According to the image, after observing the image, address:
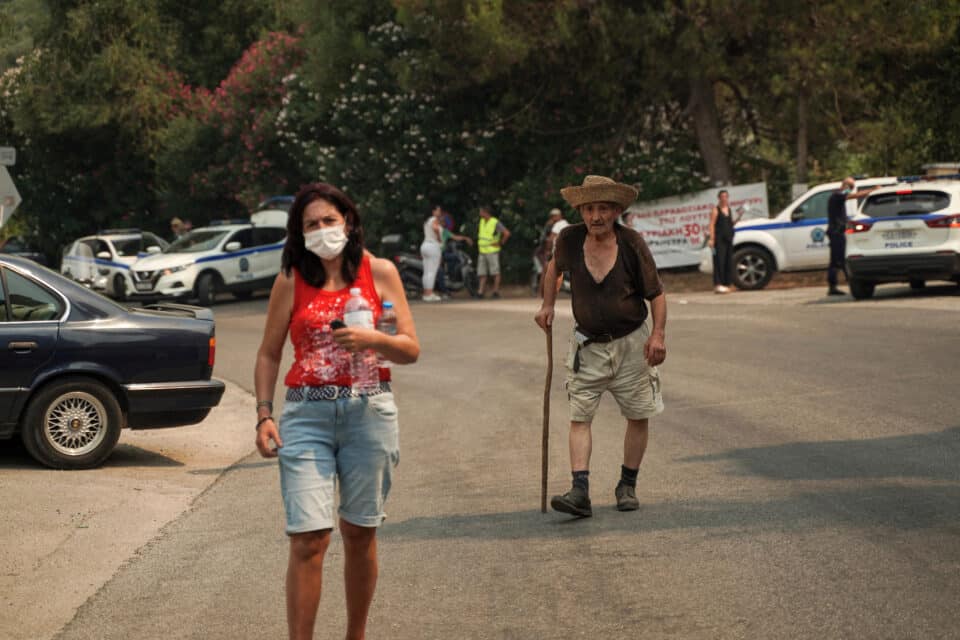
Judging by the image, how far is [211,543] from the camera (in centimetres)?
790

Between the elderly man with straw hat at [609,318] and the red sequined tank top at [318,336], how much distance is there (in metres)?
3.02

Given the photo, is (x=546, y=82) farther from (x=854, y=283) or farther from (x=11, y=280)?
(x=11, y=280)

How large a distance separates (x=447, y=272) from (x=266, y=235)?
4.66 meters

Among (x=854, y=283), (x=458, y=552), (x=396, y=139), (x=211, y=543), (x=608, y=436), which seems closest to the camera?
(x=458, y=552)

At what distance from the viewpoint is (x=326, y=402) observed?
16.7 feet

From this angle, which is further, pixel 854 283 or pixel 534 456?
pixel 854 283

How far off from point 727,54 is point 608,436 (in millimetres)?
21252

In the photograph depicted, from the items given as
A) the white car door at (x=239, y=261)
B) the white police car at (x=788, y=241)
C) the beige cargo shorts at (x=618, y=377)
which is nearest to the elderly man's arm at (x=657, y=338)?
the beige cargo shorts at (x=618, y=377)

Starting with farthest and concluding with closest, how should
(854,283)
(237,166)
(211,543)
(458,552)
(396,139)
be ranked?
(237,166), (396,139), (854,283), (211,543), (458,552)

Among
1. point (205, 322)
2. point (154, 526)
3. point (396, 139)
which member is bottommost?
point (154, 526)

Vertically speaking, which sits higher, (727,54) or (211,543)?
(727,54)

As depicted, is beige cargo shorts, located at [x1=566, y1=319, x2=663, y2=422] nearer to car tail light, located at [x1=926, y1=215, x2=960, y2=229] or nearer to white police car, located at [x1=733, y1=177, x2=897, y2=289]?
car tail light, located at [x1=926, y1=215, x2=960, y2=229]

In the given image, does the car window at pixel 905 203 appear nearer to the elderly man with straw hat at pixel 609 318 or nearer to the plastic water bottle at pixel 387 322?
the elderly man with straw hat at pixel 609 318

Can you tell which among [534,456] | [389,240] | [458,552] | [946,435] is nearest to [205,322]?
[534,456]
